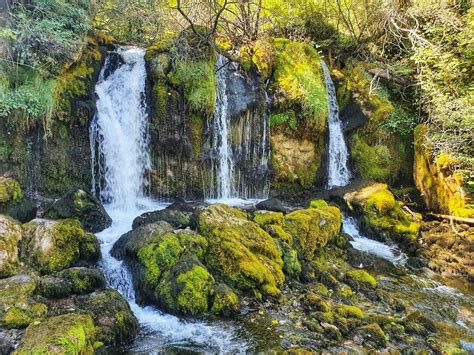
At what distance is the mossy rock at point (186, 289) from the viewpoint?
594 cm

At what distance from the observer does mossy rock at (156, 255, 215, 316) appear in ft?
19.5

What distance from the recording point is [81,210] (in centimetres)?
840

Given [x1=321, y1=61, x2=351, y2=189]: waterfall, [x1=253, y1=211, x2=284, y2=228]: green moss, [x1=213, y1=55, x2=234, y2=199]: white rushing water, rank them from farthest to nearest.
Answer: [x1=321, y1=61, x2=351, y2=189]: waterfall → [x1=213, y1=55, x2=234, y2=199]: white rushing water → [x1=253, y1=211, x2=284, y2=228]: green moss

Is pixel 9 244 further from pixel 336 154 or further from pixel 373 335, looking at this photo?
pixel 336 154

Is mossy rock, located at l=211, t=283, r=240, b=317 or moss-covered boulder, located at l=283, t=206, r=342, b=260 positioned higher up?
moss-covered boulder, located at l=283, t=206, r=342, b=260

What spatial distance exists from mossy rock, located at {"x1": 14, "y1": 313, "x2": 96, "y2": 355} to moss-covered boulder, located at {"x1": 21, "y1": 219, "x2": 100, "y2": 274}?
1.77m

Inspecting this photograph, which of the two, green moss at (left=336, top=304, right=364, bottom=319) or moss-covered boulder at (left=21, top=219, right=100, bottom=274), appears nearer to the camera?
green moss at (left=336, top=304, right=364, bottom=319)

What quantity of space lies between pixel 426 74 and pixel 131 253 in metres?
10.7

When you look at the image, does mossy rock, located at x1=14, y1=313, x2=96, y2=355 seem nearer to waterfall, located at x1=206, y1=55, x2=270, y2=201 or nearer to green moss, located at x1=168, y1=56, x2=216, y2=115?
waterfall, located at x1=206, y1=55, x2=270, y2=201

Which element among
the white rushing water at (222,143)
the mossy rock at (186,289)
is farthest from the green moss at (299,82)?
the mossy rock at (186,289)

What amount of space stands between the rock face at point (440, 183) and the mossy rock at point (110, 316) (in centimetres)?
962

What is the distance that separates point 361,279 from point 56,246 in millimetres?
5930

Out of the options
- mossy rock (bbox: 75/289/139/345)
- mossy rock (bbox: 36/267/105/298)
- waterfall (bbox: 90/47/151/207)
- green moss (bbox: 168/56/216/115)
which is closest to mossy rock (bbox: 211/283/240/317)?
mossy rock (bbox: 75/289/139/345)

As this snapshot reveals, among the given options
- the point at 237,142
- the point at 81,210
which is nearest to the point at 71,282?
the point at 81,210
